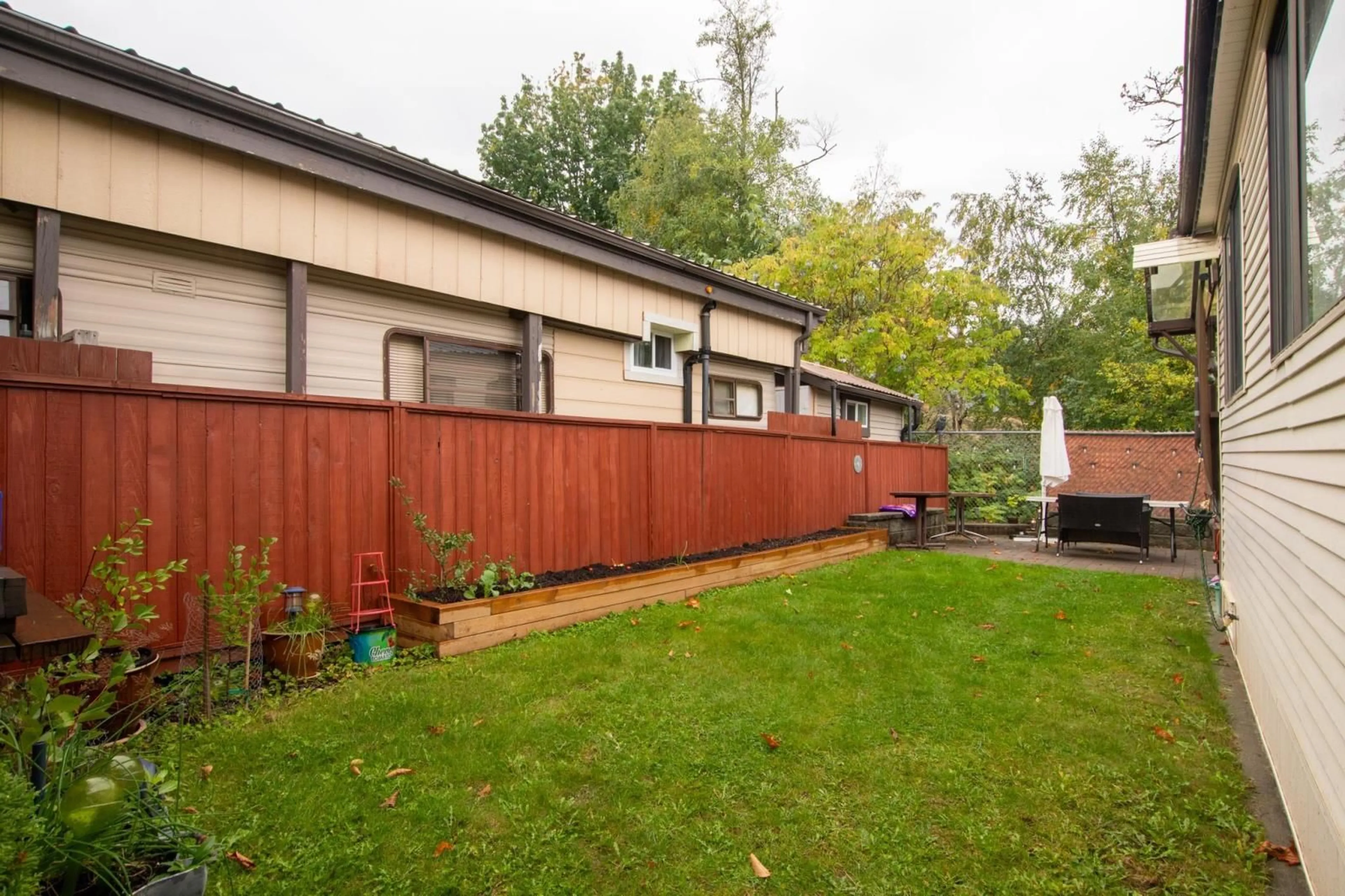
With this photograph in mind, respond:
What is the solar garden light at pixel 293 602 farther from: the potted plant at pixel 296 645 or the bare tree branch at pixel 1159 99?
the bare tree branch at pixel 1159 99

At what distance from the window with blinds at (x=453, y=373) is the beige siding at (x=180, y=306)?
103 cm

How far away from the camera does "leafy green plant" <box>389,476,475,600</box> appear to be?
4648mm

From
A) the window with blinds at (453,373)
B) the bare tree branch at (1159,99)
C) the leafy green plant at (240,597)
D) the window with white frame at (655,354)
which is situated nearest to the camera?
the leafy green plant at (240,597)

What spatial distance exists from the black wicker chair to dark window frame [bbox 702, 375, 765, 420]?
4.64 metres

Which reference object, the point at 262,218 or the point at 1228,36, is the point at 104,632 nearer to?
the point at 262,218

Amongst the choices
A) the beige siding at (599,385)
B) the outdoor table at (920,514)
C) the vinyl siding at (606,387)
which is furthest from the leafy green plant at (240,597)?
the outdoor table at (920,514)

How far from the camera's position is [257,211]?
193 inches

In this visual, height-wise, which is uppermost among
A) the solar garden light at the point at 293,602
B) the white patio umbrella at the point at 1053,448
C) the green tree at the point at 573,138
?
the green tree at the point at 573,138

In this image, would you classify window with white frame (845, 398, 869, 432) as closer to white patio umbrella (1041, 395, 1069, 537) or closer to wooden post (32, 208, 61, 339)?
white patio umbrella (1041, 395, 1069, 537)

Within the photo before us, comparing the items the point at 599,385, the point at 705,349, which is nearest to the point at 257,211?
the point at 599,385

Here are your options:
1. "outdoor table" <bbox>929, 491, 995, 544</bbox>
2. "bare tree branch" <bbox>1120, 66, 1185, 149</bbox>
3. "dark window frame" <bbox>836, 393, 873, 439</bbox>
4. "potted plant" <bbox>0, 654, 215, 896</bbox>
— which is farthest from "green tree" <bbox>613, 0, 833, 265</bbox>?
"potted plant" <bbox>0, 654, 215, 896</bbox>

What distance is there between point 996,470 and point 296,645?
13776 millimetres

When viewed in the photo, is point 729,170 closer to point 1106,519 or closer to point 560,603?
point 1106,519

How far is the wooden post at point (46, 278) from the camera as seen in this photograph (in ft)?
13.0
